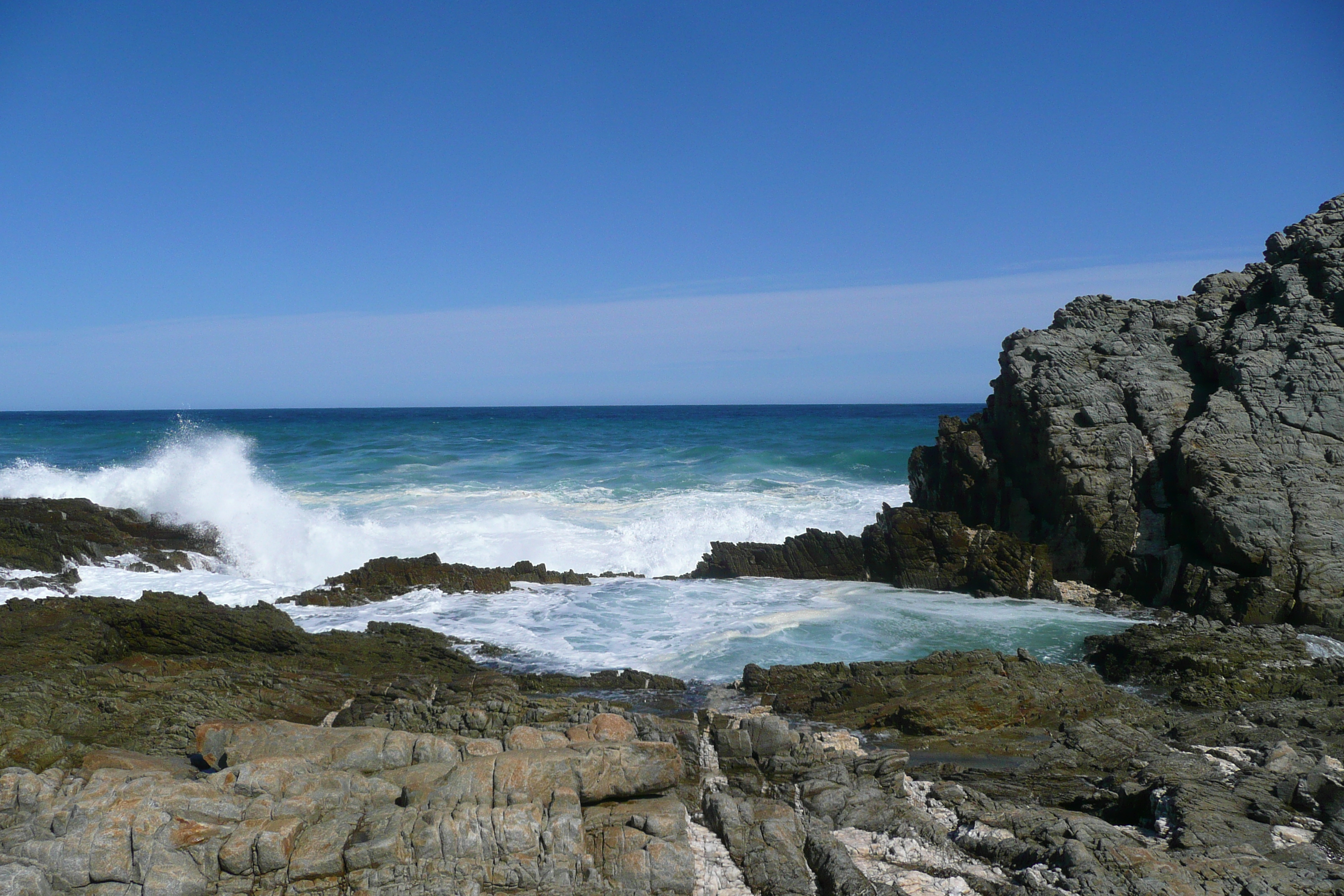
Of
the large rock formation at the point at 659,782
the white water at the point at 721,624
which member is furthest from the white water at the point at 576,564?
the large rock formation at the point at 659,782

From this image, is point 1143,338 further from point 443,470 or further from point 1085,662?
point 443,470

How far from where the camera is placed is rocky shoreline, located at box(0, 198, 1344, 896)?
5.15 m

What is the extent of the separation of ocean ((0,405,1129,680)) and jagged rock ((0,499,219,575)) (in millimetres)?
619

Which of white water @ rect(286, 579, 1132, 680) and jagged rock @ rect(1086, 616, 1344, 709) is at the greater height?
jagged rock @ rect(1086, 616, 1344, 709)

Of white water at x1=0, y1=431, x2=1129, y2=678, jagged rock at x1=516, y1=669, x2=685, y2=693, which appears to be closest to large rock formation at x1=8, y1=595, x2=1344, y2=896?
jagged rock at x1=516, y1=669, x2=685, y2=693

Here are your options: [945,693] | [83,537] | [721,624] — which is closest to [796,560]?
[721,624]

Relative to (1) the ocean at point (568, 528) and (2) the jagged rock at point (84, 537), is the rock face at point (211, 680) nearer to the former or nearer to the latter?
(1) the ocean at point (568, 528)

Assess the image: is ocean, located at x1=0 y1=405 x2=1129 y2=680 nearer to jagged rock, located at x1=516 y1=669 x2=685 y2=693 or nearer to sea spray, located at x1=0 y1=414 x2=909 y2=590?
sea spray, located at x1=0 y1=414 x2=909 y2=590

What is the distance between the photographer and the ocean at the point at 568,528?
12758 millimetres

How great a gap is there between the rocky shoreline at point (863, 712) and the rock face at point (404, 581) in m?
0.06

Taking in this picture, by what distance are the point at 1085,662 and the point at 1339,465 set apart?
6.42m

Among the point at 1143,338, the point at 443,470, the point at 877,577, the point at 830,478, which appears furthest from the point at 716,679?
the point at 443,470

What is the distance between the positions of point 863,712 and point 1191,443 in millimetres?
9178

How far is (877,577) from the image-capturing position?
17.1 meters
